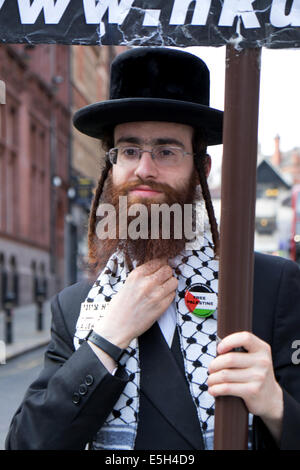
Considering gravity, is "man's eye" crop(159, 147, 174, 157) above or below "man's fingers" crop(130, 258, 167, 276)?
above

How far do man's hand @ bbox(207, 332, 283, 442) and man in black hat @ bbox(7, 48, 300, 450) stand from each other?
0.08ft

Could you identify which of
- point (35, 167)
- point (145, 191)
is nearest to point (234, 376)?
point (145, 191)

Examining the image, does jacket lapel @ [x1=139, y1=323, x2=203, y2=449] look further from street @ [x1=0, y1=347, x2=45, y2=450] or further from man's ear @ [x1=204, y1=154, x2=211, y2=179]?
street @ [x1=0, y1=347, x2=45, y2=450]

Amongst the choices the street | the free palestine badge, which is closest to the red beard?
the free palestine badge

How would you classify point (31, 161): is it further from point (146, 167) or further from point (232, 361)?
point (232, 361)

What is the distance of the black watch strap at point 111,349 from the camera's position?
157cm

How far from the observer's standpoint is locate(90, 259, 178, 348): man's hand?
157 centimetres

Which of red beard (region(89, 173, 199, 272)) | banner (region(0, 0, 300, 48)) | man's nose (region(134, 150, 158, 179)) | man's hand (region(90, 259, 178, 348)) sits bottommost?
man's hand (region(90, 259, 178, 348))

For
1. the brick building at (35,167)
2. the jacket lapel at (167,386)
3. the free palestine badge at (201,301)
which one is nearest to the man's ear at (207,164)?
the free palestine badge at (201,301)

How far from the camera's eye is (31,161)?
21594 millimetres

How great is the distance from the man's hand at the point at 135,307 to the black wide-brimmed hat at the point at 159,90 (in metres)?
0.45

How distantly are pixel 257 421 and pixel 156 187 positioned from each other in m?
0.62

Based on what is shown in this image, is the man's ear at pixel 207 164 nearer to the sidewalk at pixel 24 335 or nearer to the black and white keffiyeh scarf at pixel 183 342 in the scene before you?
the black and white keffiyeh scarf at pixel 183 342

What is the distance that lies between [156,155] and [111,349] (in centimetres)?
53
